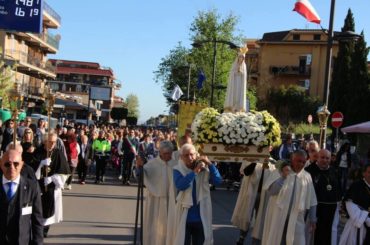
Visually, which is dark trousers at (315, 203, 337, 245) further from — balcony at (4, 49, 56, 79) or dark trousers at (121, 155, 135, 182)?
balcony at (4, 49, 56, 79)

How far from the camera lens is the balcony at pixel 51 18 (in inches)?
2426

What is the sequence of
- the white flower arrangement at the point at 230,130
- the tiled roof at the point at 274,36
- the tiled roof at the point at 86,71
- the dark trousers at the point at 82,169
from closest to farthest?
the white flower arrangement at the point at 230,130 → the dark trousers at the point at 82,169 → the tiled roof at the point at 274,36 → the tiled roof at the point at 86,71

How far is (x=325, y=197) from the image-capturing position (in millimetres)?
8141

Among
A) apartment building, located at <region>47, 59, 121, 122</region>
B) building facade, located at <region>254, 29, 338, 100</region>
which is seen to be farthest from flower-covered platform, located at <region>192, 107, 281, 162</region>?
apartment building, located at <region>47, 59, 121, 122</region>

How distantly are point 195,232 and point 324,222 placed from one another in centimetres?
214

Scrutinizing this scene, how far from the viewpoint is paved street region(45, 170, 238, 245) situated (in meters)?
10.1

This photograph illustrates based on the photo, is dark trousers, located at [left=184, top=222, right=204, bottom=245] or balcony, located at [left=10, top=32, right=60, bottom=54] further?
balcony, located at [left=10, top=32, right=60, bottom=54]

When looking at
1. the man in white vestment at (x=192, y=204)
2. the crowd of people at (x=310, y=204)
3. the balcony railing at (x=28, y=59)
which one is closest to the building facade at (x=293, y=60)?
the balcony railing at (x=28, y=59)

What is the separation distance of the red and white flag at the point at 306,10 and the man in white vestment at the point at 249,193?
6815 mm

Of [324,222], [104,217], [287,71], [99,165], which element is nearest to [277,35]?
[287,71]

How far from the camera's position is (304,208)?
763cm

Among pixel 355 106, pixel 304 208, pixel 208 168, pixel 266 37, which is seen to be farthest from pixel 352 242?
pixel 266 37

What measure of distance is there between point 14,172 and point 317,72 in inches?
2537

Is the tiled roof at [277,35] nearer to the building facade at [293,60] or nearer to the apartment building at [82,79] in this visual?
the building facade at [293,60]
